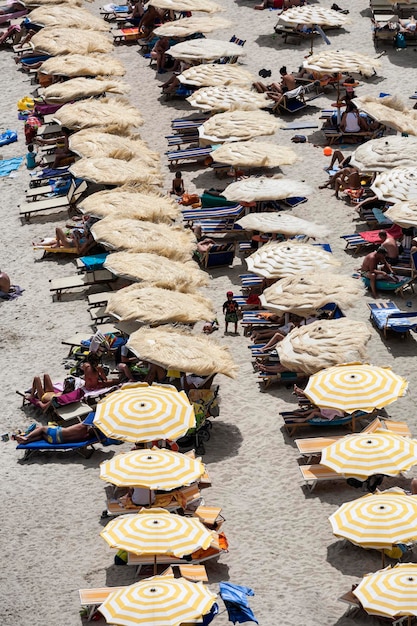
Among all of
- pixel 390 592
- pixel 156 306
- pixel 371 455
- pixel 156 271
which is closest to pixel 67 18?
pixel 156 271

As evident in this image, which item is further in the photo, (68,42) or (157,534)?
(68,42)

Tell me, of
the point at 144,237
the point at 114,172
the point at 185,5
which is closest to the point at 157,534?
the point at 144,237

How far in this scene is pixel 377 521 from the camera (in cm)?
1894

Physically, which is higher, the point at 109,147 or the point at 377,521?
the point at 377,521

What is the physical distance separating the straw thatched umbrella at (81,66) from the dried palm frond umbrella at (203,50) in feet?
5.88

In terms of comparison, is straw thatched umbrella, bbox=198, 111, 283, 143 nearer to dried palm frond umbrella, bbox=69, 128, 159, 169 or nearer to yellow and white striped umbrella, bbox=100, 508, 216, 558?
dried palm frond umbrella, bbox=69, 128, 159, 169

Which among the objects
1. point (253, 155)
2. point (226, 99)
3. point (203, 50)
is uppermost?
point (253, 155)

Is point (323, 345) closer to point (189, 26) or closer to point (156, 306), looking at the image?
point (156, 306)

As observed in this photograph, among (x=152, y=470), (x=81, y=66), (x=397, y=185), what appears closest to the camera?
(x=152, y=470)

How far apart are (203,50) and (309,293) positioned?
15200 mm

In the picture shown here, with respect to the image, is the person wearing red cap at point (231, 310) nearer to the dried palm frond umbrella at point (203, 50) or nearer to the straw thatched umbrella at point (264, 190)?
the straw thatched umbrella at point (264, 190)

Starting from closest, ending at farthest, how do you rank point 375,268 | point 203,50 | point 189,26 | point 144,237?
point 144,237 < point 375,268 < point 203,50 < point 189,26

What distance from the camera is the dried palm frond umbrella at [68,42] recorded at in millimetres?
38375

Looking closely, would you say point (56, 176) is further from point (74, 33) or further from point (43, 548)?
point (43, 548)
